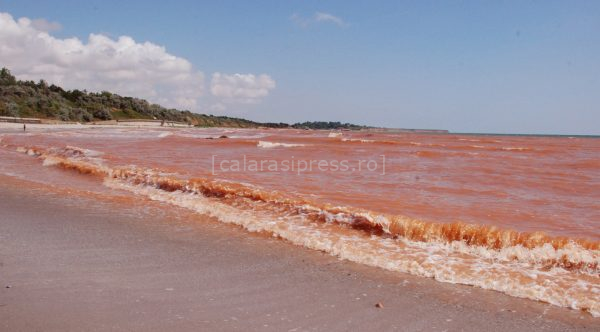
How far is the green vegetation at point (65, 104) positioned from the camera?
6925 cm

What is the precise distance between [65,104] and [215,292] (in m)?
86.3

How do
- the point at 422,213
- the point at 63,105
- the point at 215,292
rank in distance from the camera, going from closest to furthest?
the point at 215,292 < the point at 422,213 < the point at 63,105

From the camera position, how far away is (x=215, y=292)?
411 centimetres

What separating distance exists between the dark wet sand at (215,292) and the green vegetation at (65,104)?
69429mm

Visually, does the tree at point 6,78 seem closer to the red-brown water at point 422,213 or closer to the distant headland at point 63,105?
the distant headland at point 63,105

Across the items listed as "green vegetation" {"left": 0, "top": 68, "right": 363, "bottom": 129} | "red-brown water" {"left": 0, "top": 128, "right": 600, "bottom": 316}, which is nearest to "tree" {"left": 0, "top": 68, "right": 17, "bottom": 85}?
"green vegetation" {"left": 0, "top": 68, "right": 363, "bottom": 129}

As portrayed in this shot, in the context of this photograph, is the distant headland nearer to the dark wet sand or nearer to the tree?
the tree

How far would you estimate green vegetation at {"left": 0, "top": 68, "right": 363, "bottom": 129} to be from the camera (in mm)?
69250

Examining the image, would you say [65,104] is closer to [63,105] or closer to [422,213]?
[63,105]

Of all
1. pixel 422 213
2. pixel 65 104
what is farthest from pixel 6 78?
pixel 422 213

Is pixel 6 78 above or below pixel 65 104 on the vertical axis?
above

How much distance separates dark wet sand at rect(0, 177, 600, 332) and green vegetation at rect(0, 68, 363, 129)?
69.4 meters

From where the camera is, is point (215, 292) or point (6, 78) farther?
point (6, 78)

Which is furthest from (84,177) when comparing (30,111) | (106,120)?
(106,120)
